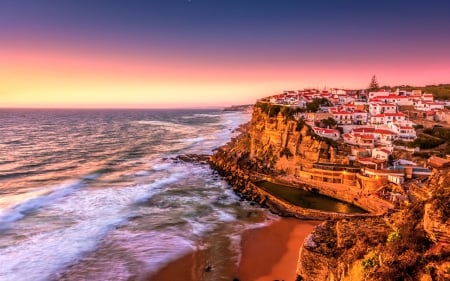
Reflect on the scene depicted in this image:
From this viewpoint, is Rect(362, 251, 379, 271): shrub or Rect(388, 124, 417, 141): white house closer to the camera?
Rect(362, 251, 379, 271): shrub

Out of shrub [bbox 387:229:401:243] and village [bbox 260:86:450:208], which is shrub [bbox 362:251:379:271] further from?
village [bbox 260:86:450:208]

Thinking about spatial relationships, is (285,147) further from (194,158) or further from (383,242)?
(383,242)

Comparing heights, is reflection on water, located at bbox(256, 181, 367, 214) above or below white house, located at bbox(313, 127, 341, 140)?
below

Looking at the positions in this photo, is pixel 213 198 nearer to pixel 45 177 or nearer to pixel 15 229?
pixel 15 229

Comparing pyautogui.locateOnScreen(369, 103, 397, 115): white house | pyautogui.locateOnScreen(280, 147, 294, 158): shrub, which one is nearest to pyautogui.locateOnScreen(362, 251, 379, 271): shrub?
pyautogui.locateOnScreen(280, 147, 294, 158): shrub

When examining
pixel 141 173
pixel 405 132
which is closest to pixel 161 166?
pixel 141 173

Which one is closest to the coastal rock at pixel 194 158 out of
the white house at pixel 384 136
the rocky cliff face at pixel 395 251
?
the white house at pixel 384 136

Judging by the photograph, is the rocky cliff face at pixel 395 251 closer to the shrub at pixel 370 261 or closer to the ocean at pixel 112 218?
the shrub at pixel 370 261
